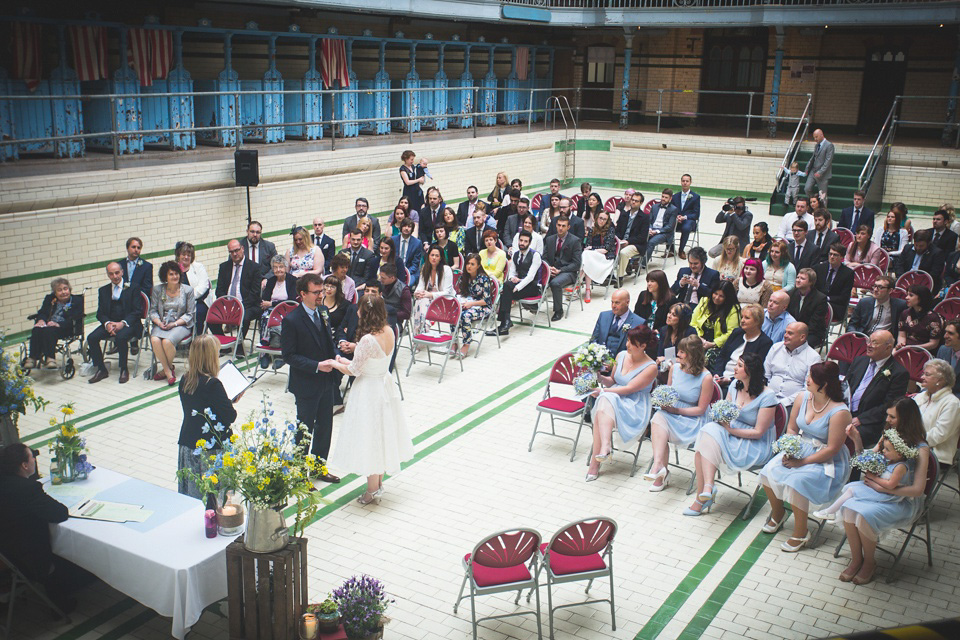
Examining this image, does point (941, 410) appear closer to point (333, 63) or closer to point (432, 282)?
point (432, 282)

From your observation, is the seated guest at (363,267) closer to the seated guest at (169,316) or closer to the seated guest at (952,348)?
the seated guest at (169,316)

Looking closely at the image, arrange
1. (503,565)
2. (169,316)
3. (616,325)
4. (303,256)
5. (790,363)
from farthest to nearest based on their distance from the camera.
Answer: (303,256), (169,316), (616,325), (790,363), (503,565)

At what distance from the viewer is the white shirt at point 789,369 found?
860cm

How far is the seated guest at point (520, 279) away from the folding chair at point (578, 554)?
263 inches

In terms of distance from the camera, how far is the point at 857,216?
15.3 m

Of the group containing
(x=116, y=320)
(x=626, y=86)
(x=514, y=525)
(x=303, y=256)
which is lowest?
(x=514, y=525)

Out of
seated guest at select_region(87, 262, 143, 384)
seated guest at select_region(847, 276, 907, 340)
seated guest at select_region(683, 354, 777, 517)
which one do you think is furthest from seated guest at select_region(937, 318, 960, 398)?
seated guest at select_region(87, 262, 143, 384)

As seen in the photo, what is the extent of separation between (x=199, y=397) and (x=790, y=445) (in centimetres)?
473

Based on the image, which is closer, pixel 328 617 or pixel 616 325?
pixel 328 617

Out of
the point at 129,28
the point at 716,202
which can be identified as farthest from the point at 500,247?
the point at 716,202

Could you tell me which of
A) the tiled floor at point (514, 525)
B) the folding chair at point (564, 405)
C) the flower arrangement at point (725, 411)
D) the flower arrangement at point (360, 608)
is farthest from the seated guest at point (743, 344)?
the flower arrangement at point (360, 608)

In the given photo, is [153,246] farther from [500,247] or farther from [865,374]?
[865,374]

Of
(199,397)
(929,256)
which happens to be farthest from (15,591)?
(929,256)

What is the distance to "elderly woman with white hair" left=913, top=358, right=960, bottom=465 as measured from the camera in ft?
24.8
